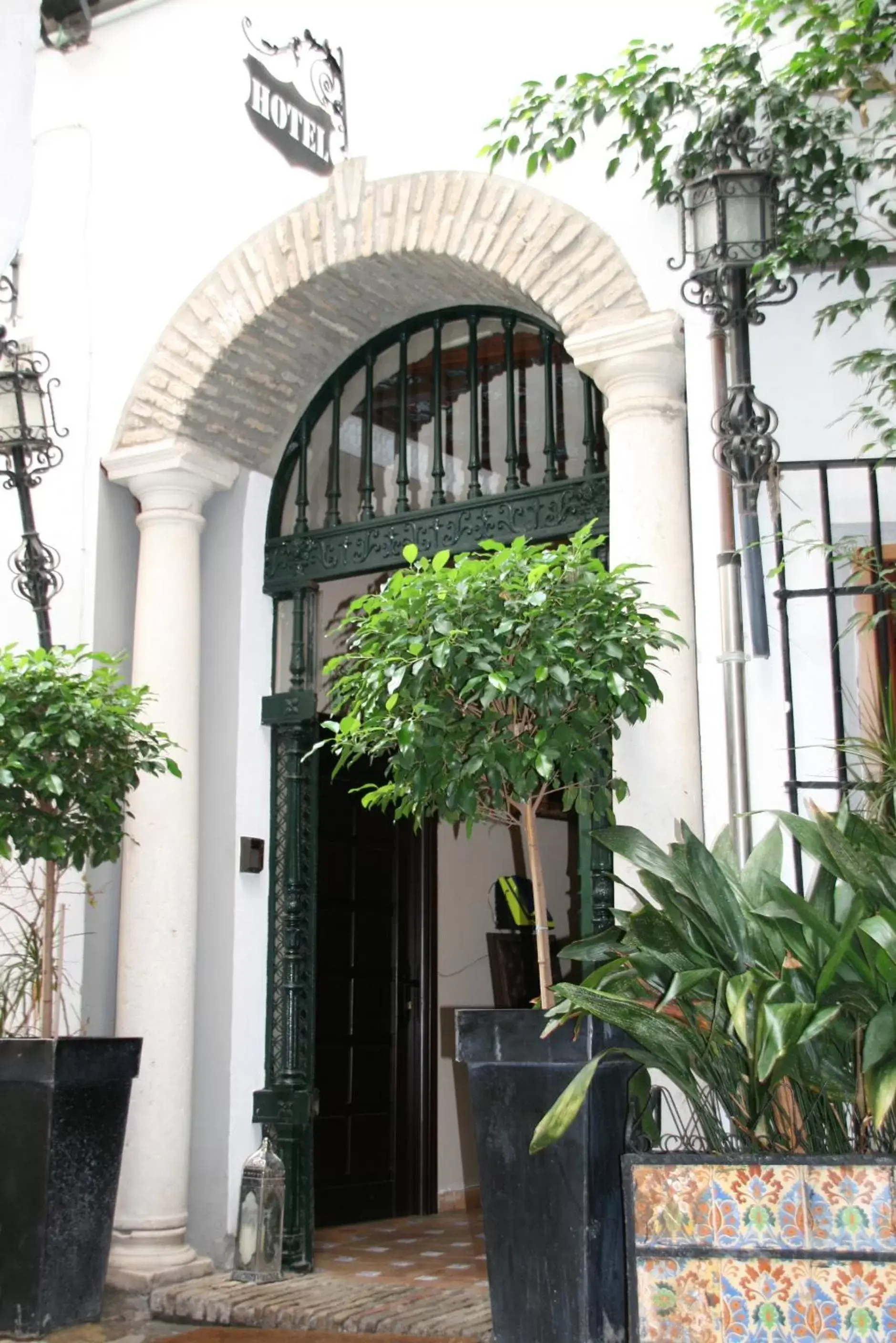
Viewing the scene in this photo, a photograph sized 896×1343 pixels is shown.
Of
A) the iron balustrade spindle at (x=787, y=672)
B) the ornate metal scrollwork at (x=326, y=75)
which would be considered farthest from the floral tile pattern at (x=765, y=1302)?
the ornate metal scrollwork at (x=326, y=75)

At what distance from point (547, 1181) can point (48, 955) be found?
1.93 meters

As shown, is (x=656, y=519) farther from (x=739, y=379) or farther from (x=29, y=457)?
(x=29, y=457)

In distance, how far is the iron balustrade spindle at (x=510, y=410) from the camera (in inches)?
203

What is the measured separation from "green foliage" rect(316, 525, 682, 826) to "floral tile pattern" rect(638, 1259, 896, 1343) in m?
1.18

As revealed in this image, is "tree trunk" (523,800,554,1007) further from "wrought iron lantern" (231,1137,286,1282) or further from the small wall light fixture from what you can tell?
the small wall light fixture

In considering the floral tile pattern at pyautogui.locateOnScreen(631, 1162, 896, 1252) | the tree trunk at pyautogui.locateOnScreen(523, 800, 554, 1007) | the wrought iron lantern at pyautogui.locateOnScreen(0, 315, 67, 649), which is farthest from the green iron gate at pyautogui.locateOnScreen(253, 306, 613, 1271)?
the floral tile pattern at pyautogui.locateOnScreen(631, 1162, 896, 1252)

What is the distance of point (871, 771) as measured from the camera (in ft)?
12.3

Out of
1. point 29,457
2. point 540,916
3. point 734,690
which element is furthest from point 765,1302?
point 29,457

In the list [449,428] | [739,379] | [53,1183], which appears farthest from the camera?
[449,428]

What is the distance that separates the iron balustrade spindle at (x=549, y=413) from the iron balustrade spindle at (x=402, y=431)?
599mm

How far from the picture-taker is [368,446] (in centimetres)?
568

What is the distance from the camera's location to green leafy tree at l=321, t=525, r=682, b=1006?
11.4ft

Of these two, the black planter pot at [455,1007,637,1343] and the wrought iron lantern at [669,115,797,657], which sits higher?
the wrought iron lantern at [669,115,797,657]

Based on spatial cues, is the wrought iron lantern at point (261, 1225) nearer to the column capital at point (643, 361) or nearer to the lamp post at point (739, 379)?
the lamp post at point (739, 379)
